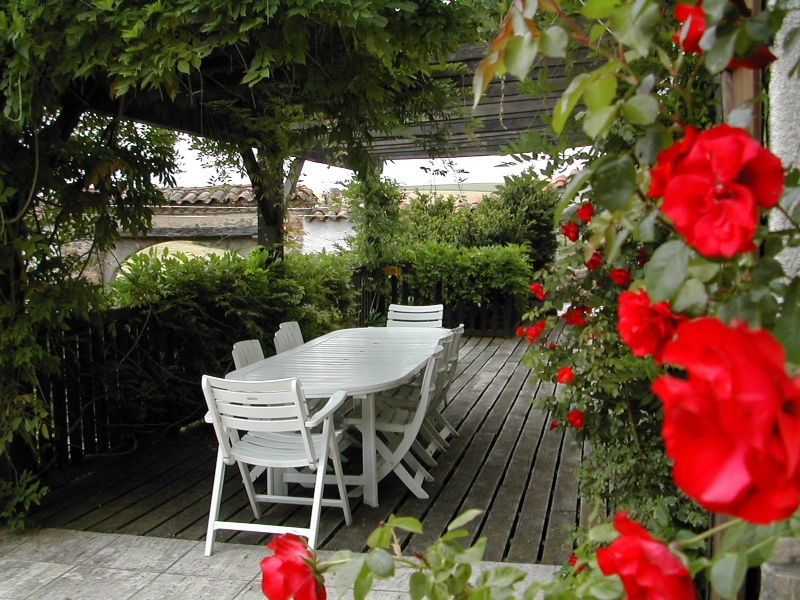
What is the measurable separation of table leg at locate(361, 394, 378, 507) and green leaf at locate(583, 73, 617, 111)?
2969mm

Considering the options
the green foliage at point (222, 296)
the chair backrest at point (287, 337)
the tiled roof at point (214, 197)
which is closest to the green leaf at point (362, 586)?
the chair backrest at point (287, 337)

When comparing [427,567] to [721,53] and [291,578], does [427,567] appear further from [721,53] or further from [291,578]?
[721,53]

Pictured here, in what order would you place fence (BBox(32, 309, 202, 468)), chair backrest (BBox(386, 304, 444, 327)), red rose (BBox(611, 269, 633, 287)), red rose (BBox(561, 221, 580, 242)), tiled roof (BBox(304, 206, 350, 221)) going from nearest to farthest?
red rose (BBox(611, 269, 633, 287)), red rose (BBox(561, 221, 580, 242)), fence (BBox(32, 309, 202, 468)), chair backrest (BBox(386, 304, 444, 327)), tiled roof (BBox(304, 206, 350, 221))

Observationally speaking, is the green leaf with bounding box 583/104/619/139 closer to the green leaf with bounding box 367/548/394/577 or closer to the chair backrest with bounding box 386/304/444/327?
the green leaf with bounding box 367/548/394/577

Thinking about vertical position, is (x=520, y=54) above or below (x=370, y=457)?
above

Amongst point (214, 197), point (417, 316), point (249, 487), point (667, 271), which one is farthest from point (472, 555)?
point (214, 197)

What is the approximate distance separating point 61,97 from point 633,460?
10.2 feet

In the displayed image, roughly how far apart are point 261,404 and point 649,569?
2.66 m

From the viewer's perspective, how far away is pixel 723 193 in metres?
0.52

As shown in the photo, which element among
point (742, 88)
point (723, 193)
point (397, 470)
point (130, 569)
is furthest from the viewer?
point (397, 470)

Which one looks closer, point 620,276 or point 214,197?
point 620,276

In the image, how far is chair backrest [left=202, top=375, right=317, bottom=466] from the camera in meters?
2.97

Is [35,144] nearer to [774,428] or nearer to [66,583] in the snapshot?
[66,583]

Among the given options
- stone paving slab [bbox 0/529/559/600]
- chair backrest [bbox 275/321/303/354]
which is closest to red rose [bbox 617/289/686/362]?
Answer: stone paving slab [bbox 0/529/559/600]
